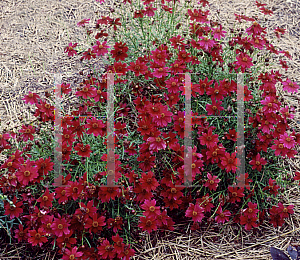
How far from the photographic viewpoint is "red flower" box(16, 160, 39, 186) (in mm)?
1844

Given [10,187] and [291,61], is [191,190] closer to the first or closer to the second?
[10,187]

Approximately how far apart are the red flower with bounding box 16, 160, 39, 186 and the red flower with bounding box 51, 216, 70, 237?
0.29 meters

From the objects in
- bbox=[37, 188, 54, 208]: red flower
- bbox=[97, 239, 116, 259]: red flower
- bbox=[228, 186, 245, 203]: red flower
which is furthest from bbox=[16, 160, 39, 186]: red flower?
bbox=[228, 186, 245, 203]: red flower

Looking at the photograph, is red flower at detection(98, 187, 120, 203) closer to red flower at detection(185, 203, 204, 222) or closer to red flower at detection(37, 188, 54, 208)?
red flower at detection(37, 188, 54, 208)

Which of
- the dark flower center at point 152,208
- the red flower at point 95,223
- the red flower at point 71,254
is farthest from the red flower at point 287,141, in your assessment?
the red flower at point 71,254

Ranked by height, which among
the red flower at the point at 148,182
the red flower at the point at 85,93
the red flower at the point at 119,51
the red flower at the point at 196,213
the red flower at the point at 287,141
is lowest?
A: the red flower at the point at 196,213

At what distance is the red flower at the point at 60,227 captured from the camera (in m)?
1.79

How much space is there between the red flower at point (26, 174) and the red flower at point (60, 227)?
286 millimetres

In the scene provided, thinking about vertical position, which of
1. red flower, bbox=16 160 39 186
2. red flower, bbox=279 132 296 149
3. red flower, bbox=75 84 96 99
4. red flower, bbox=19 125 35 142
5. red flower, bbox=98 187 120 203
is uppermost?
red flower, bbox=75 84 96 99

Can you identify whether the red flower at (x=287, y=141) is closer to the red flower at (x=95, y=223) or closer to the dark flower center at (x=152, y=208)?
the dark flower center at (x=152, y=208)

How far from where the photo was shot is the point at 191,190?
7.33 ft

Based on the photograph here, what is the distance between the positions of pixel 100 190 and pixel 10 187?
1.80 feet

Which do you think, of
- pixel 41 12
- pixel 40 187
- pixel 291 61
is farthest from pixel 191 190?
pixel 41 12

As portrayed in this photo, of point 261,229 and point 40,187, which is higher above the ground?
point 40,187
